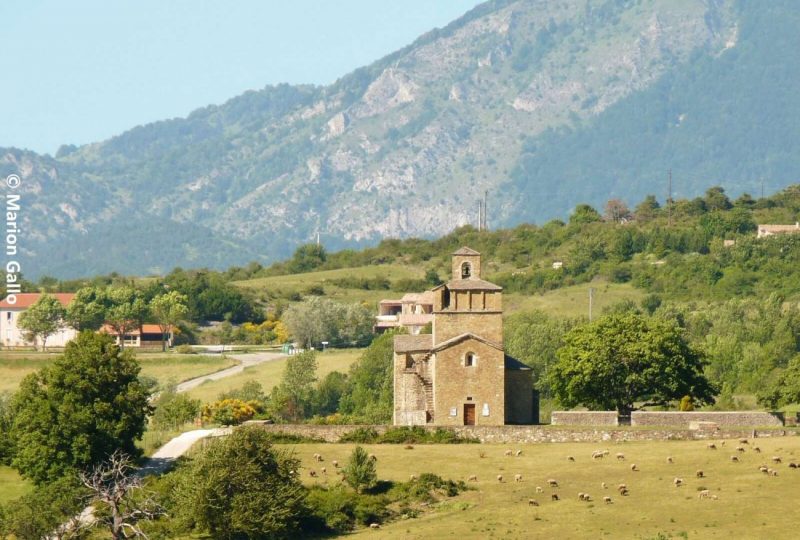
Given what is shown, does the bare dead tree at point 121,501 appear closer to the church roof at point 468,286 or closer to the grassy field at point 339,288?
the church roof at point 468,286

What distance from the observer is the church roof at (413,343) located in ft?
268

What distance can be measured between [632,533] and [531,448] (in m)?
14.9

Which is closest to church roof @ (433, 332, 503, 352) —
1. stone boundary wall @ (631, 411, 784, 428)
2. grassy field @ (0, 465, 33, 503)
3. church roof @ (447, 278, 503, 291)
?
church roof @ (447, 278, 503, 291)

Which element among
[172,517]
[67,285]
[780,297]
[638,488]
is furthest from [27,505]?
[67,285]

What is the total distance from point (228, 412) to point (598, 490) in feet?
100

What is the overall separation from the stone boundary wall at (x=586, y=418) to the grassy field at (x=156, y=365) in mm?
58699

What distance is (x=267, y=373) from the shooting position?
13450cm

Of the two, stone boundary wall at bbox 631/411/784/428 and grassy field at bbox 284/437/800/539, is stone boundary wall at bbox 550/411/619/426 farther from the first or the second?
grassy field at bbox 284/437/800/539

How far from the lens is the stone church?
7900 cm

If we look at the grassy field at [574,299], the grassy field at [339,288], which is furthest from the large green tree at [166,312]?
the grassy field at [574,299]

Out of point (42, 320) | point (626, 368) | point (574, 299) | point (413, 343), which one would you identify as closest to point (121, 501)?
point (413, 343)

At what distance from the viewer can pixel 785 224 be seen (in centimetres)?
18888

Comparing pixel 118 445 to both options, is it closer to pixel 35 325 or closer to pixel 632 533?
pixel 632 533

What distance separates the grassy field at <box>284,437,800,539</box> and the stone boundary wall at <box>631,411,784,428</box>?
2.63m
